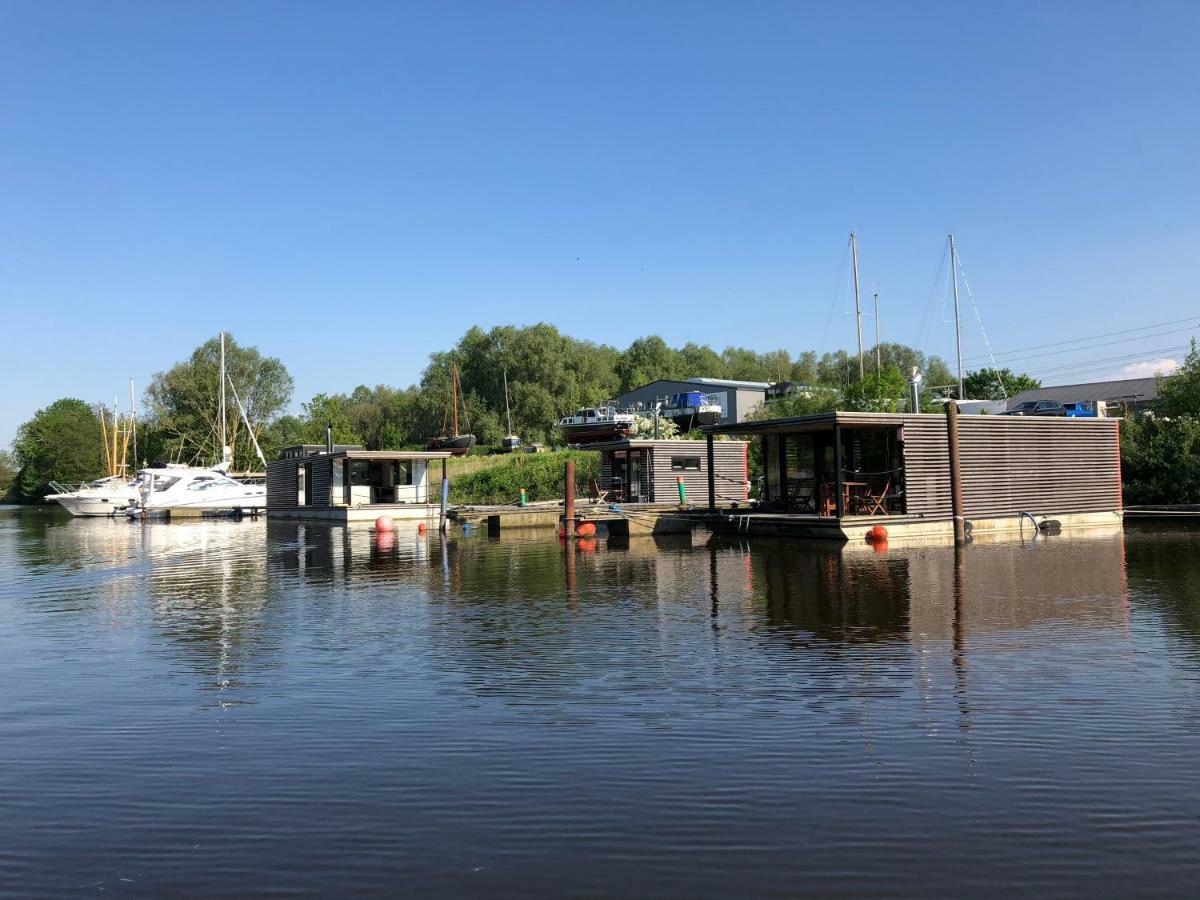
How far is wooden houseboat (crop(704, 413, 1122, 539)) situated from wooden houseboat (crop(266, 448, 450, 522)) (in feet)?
51.7

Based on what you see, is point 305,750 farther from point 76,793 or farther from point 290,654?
point 290,654

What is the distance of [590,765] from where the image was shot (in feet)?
23.4

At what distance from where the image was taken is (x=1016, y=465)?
95.3ft

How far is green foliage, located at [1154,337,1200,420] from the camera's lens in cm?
4075

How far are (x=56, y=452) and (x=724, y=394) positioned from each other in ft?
199

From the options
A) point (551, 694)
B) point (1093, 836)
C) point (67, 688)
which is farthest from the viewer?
point (67, 688)

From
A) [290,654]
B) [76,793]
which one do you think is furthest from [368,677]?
[76,793]

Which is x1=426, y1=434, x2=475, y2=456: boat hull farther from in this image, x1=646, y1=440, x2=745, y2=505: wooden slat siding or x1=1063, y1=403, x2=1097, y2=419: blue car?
x1=1063, y1=403, x2=1097, y2=419: blue car

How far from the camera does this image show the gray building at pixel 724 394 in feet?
220

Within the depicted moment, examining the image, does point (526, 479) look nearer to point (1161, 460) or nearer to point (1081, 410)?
point (1081, 410)

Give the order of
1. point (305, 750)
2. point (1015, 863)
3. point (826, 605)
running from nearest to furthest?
point (1015, 863)
point (305, 750)
point (826, 605)

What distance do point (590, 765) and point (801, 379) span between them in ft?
330

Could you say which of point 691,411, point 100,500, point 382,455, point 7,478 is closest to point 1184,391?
point 691,411

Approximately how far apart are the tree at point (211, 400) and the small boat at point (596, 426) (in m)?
28.6
